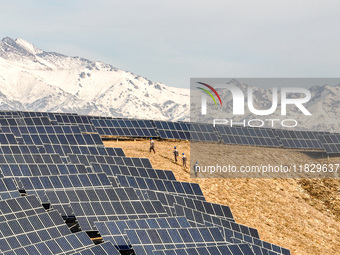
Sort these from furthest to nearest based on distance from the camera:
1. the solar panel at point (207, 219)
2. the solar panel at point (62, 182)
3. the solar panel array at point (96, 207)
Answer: the solar panel at point (207, 219) → the solar panel at point (62, 182) → the solar panel array at point (96, 207)

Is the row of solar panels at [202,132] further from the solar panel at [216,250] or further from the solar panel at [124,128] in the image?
the solar panel at [216,250]

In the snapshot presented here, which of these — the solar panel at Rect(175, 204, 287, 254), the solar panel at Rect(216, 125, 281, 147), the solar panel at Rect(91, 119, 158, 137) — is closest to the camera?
the solar panel at Rect(175, 204, 287, 254)

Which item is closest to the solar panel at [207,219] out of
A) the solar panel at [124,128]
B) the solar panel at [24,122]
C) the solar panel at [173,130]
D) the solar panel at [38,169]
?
the solar panel at [38,169]

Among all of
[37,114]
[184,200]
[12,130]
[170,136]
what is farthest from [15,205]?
[37,114]

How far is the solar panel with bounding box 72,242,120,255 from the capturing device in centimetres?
2722

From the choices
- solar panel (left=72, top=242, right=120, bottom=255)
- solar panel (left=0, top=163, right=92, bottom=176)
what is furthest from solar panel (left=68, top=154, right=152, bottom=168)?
solar panel (left=72, top=242, right=120, bottom=255)

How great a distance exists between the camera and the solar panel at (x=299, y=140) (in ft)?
216

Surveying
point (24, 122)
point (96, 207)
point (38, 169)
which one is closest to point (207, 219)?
point (96, 207)

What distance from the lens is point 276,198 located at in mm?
53688

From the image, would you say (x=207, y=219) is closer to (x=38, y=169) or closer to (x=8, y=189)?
(x=38, y=169)

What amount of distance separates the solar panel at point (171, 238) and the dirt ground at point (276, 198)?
14412mm

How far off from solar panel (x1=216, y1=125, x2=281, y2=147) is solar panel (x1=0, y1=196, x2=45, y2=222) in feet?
116

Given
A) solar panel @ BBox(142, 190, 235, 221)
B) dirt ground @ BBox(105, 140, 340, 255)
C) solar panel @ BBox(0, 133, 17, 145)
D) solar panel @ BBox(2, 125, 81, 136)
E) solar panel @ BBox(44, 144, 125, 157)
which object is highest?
solar panel @ BBox(0, 133, 17, 145)

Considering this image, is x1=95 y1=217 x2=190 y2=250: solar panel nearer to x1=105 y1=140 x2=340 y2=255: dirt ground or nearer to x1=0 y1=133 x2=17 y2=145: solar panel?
x1=105 y1=140 x2=340 y2=255: dirt ground
